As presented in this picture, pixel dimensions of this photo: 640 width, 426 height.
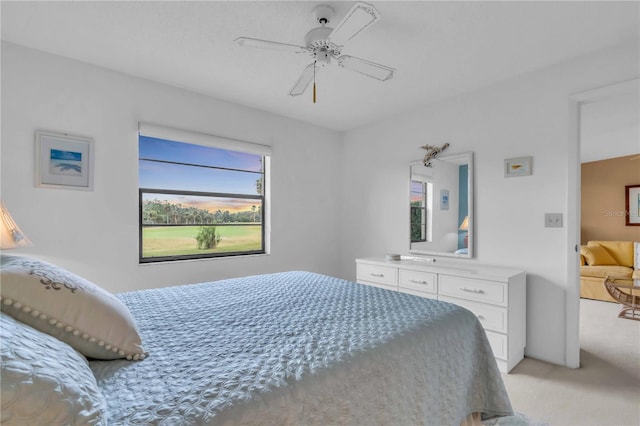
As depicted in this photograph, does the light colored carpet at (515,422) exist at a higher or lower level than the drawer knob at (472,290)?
Answer: lower

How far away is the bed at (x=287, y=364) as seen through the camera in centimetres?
82

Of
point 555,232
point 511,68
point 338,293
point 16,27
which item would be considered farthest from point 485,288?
point 16,27

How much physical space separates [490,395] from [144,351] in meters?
1.58

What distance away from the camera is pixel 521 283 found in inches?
107

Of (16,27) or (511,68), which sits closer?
(16,27)

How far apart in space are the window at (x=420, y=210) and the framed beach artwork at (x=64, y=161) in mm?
3169

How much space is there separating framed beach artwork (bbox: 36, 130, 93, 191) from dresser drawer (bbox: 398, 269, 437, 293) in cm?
291

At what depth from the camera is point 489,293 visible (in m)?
2.64

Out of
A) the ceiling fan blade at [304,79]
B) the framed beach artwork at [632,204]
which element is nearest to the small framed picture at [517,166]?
the ceiling fan blade at [304,79]

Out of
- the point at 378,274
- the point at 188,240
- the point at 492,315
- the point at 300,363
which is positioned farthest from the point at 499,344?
the point at 188,240

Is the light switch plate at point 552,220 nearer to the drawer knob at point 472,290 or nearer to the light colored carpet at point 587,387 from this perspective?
the drawer knob at point 472,290

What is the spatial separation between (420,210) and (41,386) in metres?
3.51

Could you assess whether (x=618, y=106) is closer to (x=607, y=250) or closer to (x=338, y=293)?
(x=607, y=250)

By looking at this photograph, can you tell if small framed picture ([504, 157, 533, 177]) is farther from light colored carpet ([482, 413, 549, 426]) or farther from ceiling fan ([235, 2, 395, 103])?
light colored carpet ([482, 413, 549, 426])
